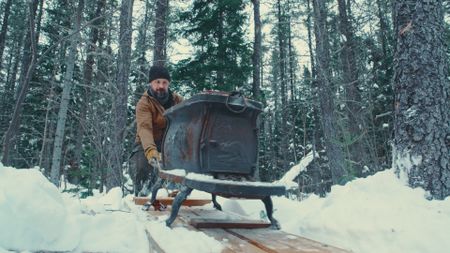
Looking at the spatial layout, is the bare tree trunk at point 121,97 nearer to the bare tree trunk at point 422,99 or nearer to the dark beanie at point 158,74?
the dark beanie at point 158,74

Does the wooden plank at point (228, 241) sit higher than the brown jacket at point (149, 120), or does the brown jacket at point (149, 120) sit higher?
the brown jacket at point (149, 120)

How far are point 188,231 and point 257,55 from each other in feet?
42.2

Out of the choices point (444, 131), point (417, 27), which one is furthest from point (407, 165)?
point (417, 27)

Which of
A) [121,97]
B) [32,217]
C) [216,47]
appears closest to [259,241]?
[32,217]

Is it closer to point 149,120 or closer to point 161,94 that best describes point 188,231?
point 149,120

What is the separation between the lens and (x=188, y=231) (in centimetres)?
289

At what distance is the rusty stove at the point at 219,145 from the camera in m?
2.90

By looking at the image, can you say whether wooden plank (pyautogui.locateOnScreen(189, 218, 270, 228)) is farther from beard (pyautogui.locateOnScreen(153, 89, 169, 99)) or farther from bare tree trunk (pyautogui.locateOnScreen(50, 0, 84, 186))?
bare tree trunk (pyautogui.locateOnScreen(50, 0, 84, 186))

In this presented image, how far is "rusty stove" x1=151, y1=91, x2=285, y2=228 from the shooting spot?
2900mm

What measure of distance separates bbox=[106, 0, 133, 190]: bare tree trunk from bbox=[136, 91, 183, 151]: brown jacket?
341cm

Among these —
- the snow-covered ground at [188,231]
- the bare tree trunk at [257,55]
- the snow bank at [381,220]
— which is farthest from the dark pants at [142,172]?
the bare tree trunk at [257,55]

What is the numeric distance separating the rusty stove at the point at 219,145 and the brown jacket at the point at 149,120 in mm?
712

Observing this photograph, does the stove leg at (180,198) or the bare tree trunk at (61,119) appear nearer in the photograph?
the stove leg at (180,198)

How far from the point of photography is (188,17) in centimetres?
1530
